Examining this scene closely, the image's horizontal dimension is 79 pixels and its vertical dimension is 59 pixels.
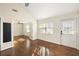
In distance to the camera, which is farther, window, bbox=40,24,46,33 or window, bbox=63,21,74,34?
window, bbox=40,24,46,33

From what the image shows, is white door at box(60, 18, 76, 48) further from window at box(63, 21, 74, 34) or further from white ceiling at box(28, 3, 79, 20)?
white ceiling at box(28, 3, 79, 20)

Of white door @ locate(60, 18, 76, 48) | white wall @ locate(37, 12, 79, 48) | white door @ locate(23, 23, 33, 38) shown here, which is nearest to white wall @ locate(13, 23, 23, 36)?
white door @ locate(23, 23, 33, 38)

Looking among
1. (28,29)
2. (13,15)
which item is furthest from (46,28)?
(13,15)

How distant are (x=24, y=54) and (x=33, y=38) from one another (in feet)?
1.13

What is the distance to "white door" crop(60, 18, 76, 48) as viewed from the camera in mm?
1454

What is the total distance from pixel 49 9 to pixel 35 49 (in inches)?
31.7

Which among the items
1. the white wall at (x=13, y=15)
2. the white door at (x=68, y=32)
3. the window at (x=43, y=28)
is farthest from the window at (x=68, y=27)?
the white wall at (x=13, y=15)

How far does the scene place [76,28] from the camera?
4.74 ft

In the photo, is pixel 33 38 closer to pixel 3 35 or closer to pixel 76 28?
pixel 3 35

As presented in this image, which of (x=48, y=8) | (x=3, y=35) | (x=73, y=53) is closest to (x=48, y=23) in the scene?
(x=48, y=8)

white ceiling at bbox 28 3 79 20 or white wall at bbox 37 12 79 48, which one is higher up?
white ceiling at bbox 28 3 79 20

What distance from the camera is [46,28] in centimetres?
158

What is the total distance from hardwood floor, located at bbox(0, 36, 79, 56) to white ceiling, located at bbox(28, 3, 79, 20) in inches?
19.7

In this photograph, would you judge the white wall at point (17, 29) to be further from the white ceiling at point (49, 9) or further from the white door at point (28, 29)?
the white ceiling at point (49, 9)
